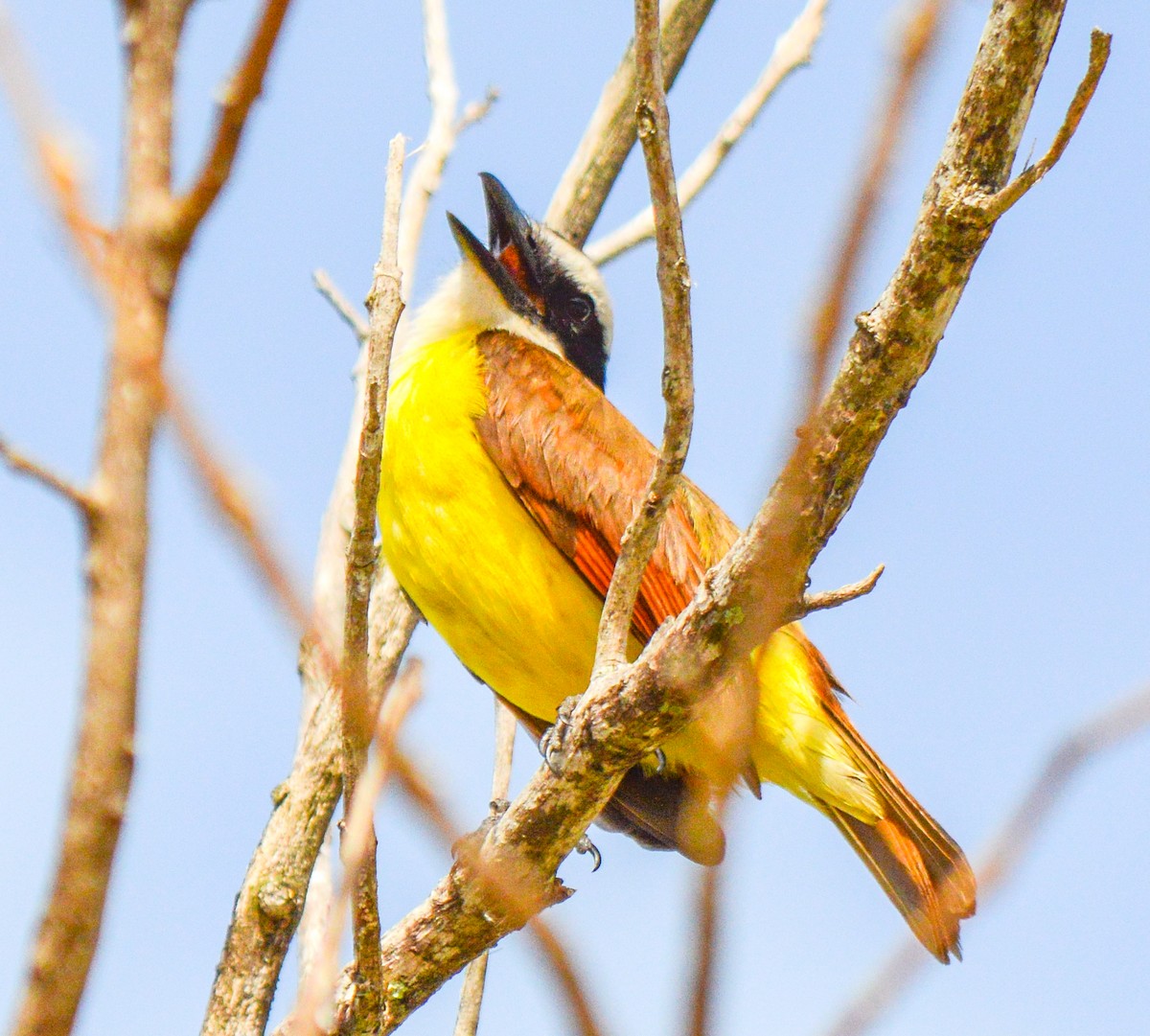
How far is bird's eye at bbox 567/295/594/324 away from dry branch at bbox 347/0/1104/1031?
2.71 m

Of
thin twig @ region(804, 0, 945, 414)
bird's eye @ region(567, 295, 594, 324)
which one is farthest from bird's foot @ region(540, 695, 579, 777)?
bird's eye @ region(567, 295, 594, 324)

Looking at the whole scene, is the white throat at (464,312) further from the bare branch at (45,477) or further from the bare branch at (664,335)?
the bare branch at (45,477)

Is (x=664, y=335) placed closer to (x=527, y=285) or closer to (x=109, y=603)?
(x=109, y=603)

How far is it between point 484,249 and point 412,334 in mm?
427

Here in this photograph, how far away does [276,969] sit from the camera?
4086mm

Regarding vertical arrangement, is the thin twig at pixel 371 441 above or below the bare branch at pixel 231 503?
above

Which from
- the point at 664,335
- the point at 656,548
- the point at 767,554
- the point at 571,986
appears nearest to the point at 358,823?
the point at 571,986

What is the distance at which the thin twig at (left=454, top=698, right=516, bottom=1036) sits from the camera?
3902 mm

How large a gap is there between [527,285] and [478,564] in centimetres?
175

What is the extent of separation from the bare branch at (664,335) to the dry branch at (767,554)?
0.11 metres

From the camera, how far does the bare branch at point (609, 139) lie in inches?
223

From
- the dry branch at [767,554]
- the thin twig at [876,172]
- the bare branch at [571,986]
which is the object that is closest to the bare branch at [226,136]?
the thin twig at [876,172]

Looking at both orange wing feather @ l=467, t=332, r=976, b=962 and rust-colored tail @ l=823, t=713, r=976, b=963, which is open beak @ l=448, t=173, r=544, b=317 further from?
rust-colored tail @ l=823, t=713, r=976, b=963

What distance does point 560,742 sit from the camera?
3396 mm
